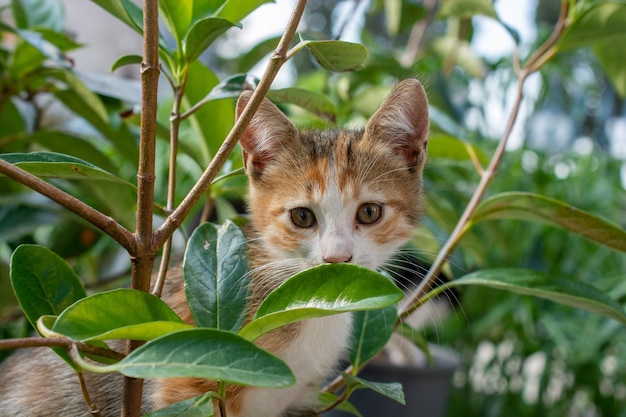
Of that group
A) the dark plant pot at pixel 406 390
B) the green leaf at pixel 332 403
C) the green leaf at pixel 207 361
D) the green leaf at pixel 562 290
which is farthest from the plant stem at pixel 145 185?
the dark plant pot at pixel 406 390

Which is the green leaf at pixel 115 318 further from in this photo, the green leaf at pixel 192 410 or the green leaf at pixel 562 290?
the green leaf at pixel 562 290

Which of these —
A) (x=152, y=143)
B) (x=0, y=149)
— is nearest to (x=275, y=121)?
(x=152, y=143)

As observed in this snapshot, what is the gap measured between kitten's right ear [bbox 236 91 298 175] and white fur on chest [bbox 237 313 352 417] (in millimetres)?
246

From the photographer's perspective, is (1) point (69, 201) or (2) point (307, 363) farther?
(2) point (307, 363)

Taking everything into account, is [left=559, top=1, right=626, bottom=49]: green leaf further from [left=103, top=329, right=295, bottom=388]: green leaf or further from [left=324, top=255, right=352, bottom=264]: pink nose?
[left=103, top=329, right=295, bottom=388]: green leaf

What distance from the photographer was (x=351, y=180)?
905 mm

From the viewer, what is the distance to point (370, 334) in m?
0.84

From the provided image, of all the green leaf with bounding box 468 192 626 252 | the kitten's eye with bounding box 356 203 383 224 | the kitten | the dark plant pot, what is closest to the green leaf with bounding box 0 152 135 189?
the kitten

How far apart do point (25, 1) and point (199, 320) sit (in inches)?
35.8

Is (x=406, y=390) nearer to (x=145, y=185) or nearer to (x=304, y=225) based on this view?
(x=304, y=225)

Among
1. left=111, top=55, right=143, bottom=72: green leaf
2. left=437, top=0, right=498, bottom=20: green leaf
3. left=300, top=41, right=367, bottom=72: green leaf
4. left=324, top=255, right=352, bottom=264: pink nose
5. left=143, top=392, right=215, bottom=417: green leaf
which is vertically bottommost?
left=143, top=392, right=215, bottom=417: green leaf

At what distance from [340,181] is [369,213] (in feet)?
0.22

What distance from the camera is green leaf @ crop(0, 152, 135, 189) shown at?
559 millimetres

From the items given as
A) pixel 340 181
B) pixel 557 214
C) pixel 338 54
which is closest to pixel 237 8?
pixel 338 54
